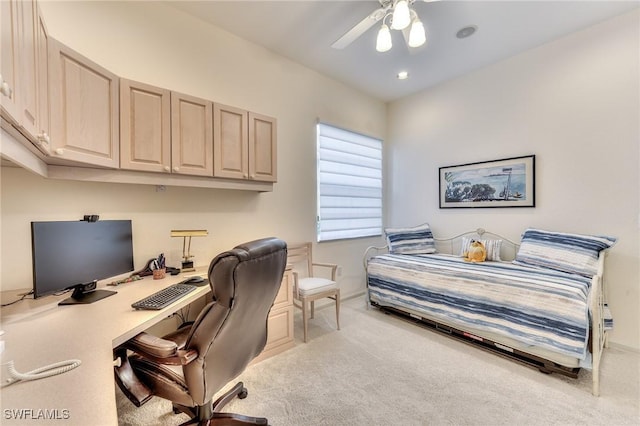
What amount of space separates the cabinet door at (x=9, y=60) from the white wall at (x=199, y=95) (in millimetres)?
1009

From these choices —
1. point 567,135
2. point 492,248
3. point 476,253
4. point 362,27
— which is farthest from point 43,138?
point 567,135

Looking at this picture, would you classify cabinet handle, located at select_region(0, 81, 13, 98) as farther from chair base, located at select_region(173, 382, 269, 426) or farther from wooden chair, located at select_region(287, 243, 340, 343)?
wooden chair, located at select_region(287, 243, 340, 343)

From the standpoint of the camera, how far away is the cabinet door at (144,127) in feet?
5.77

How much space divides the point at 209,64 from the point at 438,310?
3.33 meters

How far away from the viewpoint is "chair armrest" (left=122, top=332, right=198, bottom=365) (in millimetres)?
1099

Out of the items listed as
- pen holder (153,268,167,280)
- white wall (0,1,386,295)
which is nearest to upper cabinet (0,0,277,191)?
white wall (0,1,386,295)

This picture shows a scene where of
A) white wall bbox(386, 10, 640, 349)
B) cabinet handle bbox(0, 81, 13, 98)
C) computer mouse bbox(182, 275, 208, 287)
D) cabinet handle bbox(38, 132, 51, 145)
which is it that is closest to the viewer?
cabinet handle bbox(0, 81, 13, 98)

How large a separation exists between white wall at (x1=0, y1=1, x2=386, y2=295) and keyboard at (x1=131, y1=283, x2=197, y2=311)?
0.68 metres

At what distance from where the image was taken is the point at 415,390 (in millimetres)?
1839

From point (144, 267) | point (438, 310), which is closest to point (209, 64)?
point (144, 267)

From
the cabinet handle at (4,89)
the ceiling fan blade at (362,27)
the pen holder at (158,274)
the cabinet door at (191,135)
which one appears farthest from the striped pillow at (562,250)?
the cabinet handle at (4,89)

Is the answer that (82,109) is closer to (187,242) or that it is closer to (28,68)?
→ (28,68)

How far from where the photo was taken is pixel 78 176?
160 centimetres

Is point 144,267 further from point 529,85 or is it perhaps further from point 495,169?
point 529,85
